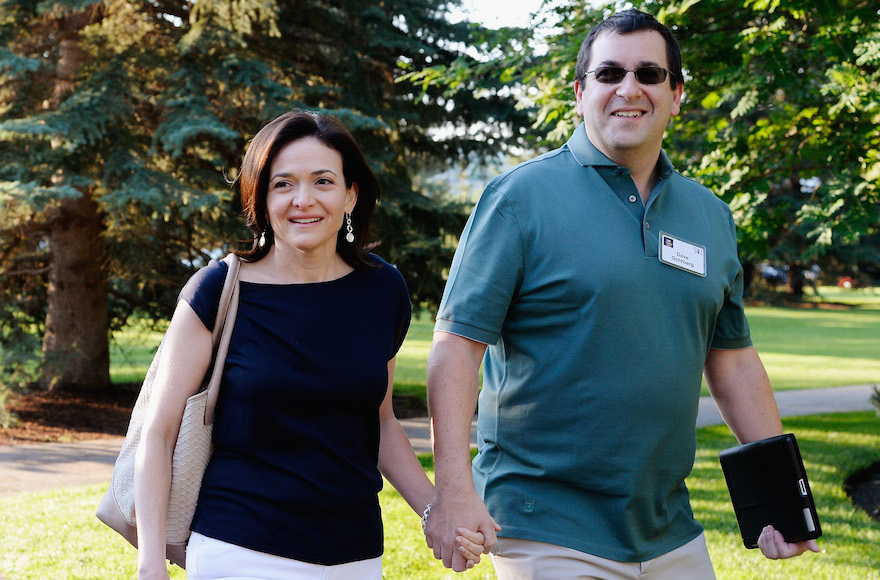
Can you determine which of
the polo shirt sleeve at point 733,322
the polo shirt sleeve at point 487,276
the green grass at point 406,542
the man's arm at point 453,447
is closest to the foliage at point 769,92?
the green grass at point 406,542

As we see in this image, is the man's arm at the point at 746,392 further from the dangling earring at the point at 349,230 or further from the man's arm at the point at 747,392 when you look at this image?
the dangling earring at the point at 349,230

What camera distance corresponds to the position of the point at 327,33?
1141 cm

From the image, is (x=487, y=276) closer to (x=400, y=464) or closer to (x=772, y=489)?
(x=400, y=464)

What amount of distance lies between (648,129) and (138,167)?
7.72 m

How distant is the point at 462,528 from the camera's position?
87.7 inches

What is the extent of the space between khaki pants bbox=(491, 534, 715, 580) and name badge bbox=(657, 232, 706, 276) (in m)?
0.75

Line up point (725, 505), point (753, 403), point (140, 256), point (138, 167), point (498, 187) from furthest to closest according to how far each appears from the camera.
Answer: point (140, 256) < point (138, 167) < point (725, 505) < point (753, 403) < point (498, 187)

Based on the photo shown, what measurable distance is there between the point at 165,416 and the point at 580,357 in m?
1.04

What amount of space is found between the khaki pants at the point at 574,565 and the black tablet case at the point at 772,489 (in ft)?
0.91

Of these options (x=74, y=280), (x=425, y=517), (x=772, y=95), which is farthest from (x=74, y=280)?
(x=425, y=517)

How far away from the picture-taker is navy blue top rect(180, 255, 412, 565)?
2234mm

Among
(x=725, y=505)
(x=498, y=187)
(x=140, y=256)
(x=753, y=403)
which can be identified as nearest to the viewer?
(x=498, y=187)

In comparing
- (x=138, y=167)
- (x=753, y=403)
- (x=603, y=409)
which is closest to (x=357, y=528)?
(x=603, y=409)

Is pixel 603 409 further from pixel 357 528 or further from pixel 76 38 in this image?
pixel 76 38
